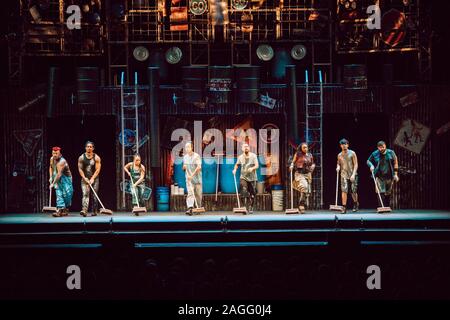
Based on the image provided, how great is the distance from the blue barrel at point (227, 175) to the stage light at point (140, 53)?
3.41 meters

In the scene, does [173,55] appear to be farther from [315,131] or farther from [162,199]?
[315,131]

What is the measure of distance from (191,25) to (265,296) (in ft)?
26.6

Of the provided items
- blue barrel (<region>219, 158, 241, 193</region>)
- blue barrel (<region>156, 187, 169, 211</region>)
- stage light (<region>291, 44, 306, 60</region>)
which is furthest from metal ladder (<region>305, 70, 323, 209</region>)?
blue barrel (<region>156, 187, 169, 211</region>)

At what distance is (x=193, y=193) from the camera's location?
16766mm

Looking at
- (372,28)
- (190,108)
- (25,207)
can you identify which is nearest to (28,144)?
(25,207)

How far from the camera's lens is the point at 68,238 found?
14.1 metres

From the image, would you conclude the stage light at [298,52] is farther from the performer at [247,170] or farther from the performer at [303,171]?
the performer at [247,170]

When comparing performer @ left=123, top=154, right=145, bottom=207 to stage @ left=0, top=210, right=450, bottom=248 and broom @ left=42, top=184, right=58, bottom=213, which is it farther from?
broom @ left=42, top=184, right=58, bottom=213

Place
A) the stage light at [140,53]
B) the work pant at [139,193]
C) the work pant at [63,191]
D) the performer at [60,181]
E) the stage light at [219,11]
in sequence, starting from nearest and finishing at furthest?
the performer at [60,181] < the work pant at [63,191] < the work pant at [139,193] < the stage light at [219,11] < the stage light at [140,53]

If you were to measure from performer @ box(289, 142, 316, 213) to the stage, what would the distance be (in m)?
0.92

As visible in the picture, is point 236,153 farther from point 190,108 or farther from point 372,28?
point 372,28

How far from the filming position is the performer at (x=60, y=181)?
1647 cm

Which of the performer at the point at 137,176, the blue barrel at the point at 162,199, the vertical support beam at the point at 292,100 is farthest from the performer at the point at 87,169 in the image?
the vertical support beam at the point at 292,100

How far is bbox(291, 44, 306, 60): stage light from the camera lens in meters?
18.0
